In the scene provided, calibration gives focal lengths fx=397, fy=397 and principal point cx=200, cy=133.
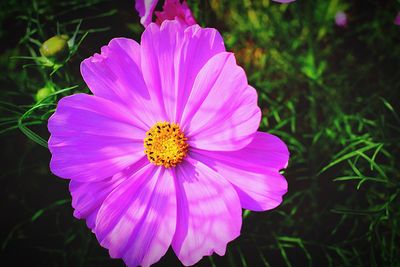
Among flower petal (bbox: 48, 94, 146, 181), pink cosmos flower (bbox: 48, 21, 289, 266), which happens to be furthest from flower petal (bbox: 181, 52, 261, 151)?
flower petal (bbox: 48, 94, 146, 181)

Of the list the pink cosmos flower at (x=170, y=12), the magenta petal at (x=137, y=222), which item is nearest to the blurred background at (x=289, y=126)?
the pink cosmos flower at (x=170, y=12)

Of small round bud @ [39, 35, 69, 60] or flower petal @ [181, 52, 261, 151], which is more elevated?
small round bud @ [39, 35, 69, 60]

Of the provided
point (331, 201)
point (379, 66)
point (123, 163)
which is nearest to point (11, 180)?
point (123, 163)

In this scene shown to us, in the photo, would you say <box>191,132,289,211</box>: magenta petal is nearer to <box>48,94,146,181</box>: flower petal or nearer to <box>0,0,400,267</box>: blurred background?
<box>48,94,146,181</box>: flower petal

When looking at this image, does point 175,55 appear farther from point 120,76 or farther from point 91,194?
point 91,194

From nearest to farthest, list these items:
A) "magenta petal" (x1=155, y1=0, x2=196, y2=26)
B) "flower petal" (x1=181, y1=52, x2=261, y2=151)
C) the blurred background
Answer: "flower petal" (x1=181, y1=52, x2=261, y2=151)
"magenta petal" (x1=155, y1=0, x2=196, y2=26)
the blurred background

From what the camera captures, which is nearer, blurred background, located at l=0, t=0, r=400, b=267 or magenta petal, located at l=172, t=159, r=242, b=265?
magenta petal, located at l=172, t=159, r=242, b=265

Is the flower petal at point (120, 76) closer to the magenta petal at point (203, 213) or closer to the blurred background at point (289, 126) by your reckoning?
the magenta petal at point (203, 213)
